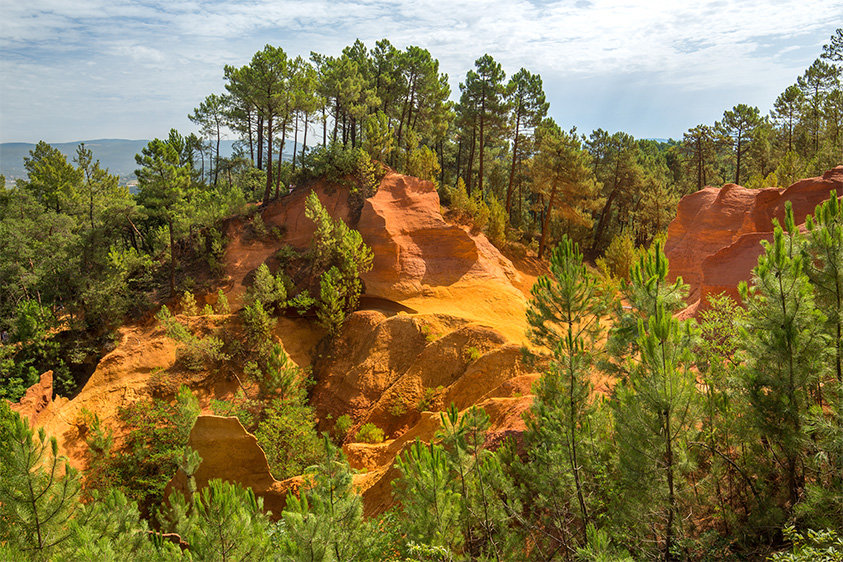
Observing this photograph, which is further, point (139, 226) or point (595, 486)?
point (139, 226)

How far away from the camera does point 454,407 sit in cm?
805

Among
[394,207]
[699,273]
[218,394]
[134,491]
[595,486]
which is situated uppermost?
[394,207]

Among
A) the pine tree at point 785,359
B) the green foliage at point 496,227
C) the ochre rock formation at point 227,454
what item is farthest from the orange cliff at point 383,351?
the pine tree at point 785,359

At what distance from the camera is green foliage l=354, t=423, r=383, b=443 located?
63.1 ft

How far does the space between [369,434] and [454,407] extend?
12.4m

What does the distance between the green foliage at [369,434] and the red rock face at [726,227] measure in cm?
1346

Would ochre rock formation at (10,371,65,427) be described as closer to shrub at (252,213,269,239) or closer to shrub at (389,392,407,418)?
shrub at (389,392,407,418)

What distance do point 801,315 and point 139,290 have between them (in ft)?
116

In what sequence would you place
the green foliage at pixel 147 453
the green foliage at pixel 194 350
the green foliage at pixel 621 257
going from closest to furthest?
the green foliage at pixel 147 453, the green foliage at pixel 194 350, the green foliage at pixel 621 257

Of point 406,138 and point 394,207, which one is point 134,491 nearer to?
point 394,207

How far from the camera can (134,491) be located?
58.2 ft

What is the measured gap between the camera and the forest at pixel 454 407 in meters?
7.19

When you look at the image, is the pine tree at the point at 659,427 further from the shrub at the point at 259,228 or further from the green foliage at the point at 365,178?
the shrub at the point at 259,228

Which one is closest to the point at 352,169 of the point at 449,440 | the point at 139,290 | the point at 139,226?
the point at 139,290
